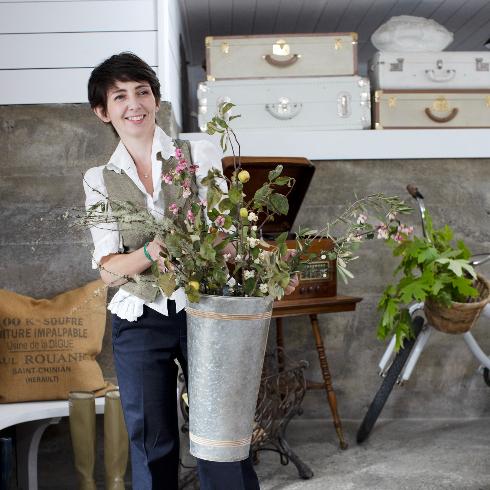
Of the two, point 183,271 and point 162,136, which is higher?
point 162,136

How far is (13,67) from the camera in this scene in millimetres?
2529

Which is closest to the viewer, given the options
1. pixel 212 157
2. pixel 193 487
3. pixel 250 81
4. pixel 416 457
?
pixel 212 157

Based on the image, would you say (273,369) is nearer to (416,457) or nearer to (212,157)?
(416,457)

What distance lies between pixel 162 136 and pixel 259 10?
238cm

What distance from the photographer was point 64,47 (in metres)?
2.54

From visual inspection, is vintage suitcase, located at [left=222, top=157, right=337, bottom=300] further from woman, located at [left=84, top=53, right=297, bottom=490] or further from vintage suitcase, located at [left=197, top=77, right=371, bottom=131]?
woman, located at [left=84, top=53, right=297, bottom=490]

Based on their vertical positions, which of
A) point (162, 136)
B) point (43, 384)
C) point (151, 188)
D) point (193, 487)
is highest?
point (162, 136)

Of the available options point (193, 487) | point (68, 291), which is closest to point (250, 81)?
point (68, 291)

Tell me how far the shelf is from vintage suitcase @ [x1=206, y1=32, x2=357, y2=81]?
377 mm

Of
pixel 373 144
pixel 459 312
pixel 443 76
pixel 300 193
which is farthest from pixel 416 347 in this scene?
pixel 443 76

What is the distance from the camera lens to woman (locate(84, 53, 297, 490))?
1306mm

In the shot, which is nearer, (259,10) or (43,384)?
(43,384)

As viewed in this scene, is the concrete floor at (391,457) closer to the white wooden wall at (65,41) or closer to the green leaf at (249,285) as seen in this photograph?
the green leaf at (249,285)

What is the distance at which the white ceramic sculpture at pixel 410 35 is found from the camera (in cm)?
323
